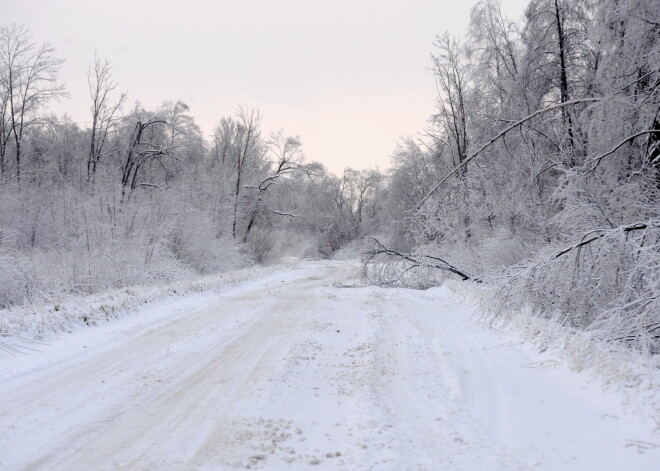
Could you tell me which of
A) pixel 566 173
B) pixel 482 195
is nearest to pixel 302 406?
pixel 566 173

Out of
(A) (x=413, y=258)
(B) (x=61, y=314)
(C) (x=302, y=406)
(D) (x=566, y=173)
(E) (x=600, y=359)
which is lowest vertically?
(C) (x=302, y=406)

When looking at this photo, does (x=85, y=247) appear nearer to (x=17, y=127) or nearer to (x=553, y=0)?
(x=17, y=127)

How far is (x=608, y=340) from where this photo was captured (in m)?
5.55

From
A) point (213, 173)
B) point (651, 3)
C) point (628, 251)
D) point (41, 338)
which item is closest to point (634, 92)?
point (651, 3)

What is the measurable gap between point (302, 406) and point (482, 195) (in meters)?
9.99

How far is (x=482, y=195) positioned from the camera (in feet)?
42.7

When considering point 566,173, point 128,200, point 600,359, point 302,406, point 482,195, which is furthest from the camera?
point 128,200

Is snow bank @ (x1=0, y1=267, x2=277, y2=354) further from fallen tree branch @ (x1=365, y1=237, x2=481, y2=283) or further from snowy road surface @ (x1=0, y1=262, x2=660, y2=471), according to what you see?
fallen tree branch @ (x1=365, y1=237, x2=481, y2=283)

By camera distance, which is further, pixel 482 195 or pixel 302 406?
pixel 482 195

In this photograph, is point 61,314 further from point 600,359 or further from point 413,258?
point 413,258

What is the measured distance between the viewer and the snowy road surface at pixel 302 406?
346cm

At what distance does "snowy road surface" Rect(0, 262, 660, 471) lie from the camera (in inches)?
136

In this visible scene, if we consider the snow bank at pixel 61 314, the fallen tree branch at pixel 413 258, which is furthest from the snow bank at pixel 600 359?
the fallen tree branch at pixel 413 258

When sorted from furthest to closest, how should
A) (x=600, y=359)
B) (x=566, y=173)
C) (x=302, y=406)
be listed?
1. (x=566, y=173)
2. (x=600, y=359)
3. (x=302, y=406)
